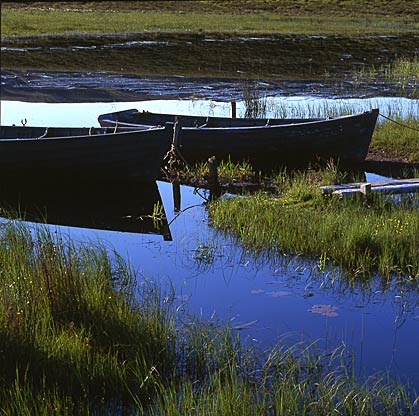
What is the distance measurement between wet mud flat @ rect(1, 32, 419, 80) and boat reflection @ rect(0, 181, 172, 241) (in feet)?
49.6

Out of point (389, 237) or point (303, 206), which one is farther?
point (303, 206)

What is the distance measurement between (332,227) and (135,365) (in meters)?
3.91

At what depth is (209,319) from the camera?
25.3ft

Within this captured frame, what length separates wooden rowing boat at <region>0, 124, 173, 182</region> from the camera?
13023 millimetres

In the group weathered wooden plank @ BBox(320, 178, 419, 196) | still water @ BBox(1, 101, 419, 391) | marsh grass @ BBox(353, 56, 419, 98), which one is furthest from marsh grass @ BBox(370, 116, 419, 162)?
marsh grass @ BBox(353, 56, 419, 98)

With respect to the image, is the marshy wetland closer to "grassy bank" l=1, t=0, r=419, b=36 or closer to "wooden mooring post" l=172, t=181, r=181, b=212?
"wooden mooring post" l=172, t=181, r=181, b=212

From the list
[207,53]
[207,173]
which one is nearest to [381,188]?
[207,173]

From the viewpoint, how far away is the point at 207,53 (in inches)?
1377

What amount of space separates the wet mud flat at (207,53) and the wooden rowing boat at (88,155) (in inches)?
588

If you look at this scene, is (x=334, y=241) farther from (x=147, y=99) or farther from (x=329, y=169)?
(x=147, y=99)

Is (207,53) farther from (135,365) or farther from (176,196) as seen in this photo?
(135,365)

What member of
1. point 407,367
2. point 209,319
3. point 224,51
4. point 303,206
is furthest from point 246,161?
point 224,51

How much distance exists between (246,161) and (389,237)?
18.1ft

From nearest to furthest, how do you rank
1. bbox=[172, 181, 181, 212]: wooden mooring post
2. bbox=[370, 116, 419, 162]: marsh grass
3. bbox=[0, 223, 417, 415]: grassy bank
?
bbox=[0, 223, 417, 415]: grassy bank
bbox=[172, 181, 181, 212]: wooden mooring post
bbox=[370, 116, 419, 162]: marsh grass
